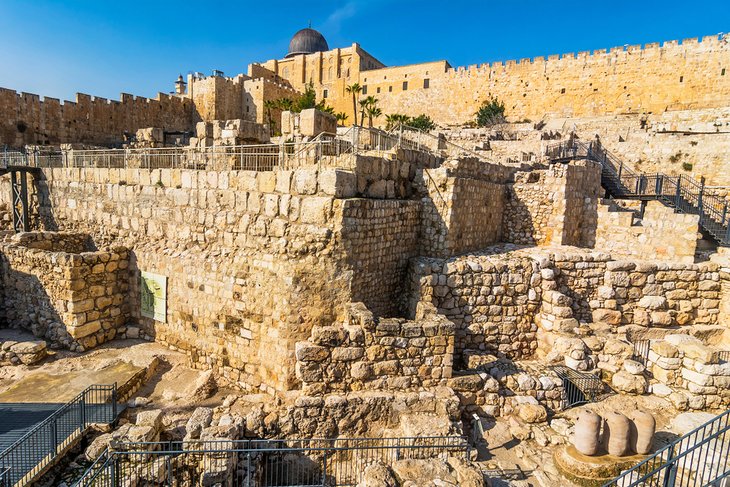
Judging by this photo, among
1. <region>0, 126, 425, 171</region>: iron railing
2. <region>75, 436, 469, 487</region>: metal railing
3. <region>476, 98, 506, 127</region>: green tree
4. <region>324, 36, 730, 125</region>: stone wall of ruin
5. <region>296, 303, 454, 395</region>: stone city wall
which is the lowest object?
<region>75, 436, 469, 487</region>: metal railing

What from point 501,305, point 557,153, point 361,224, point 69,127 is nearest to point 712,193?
point 557,153

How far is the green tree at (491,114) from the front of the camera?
35.6 meters

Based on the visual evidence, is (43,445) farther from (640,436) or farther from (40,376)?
(640,436)

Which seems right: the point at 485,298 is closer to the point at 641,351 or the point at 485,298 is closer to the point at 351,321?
the point at 351,321

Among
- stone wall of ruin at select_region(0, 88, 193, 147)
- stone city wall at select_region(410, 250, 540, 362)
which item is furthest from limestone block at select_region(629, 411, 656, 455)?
stone wall of ruin at select_region(0, 88, 193, 147)

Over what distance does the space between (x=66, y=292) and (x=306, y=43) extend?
5355 cm

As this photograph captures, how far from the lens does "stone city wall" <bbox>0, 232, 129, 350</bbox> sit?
8109 mm

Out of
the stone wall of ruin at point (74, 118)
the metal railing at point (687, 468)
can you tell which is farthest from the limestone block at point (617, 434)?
the stone wall of ruin at point (74, 118)

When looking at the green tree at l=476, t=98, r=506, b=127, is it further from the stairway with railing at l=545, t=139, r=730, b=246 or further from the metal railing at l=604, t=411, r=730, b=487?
the metal railing at l=604, t=411, r=730, b=487

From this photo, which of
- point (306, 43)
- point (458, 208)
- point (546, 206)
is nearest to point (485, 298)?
point (458, 208)

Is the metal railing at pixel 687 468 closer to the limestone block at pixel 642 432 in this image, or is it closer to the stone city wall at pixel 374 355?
the limestone block at pixel 642 432

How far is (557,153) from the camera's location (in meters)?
16.8

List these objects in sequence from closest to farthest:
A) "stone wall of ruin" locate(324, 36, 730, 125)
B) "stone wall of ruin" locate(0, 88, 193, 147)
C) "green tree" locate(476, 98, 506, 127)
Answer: "stone wall of ruin" locate(0, 88, 193, 147) < "stone wall of ruin" locate(324, 36, 730, 125) < "green tree" locate(476, 98, 506, 127)

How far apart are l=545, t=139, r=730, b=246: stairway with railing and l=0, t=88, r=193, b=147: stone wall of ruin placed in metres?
26.9
